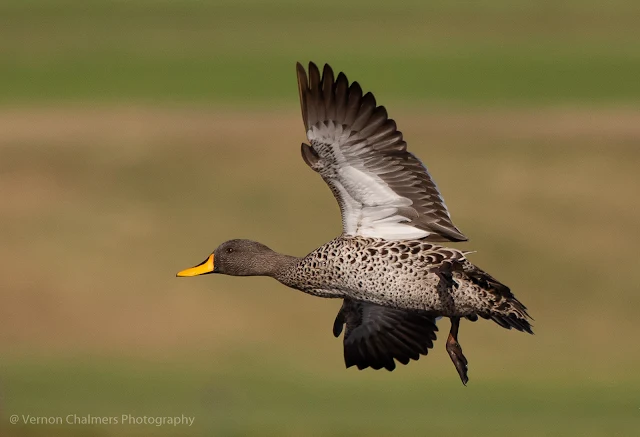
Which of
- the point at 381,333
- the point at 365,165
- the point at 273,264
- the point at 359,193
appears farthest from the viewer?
the point at 381,333

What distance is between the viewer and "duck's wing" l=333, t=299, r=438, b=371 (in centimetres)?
1403

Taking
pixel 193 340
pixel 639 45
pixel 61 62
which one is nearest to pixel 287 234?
pixel 193 340

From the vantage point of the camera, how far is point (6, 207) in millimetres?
30281

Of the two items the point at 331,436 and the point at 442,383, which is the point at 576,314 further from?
the point at 331,436

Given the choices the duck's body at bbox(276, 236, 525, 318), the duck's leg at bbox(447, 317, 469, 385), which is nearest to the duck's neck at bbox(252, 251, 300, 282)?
the duck's body at bbox(276, 236, 525, 318)

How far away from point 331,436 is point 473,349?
8.25 metres

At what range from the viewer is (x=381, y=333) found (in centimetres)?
1411

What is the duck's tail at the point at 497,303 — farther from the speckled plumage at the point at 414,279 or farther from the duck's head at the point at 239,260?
the duck's head at the point at 239,260

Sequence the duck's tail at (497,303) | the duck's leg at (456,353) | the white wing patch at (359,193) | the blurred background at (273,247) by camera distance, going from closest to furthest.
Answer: the white wing patch at (359,193) < the duck's tail at (497,303) < the duck's leg at (456,353) < the blurred background at (273,247)

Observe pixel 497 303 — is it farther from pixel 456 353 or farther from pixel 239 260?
pixel 239 260

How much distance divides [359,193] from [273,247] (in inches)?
602

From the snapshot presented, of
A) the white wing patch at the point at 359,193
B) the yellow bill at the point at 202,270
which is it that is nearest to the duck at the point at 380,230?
the white wing patch at the point at 359,193

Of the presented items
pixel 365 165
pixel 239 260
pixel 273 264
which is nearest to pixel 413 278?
pixel 365 165

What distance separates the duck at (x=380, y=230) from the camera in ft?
40.9
